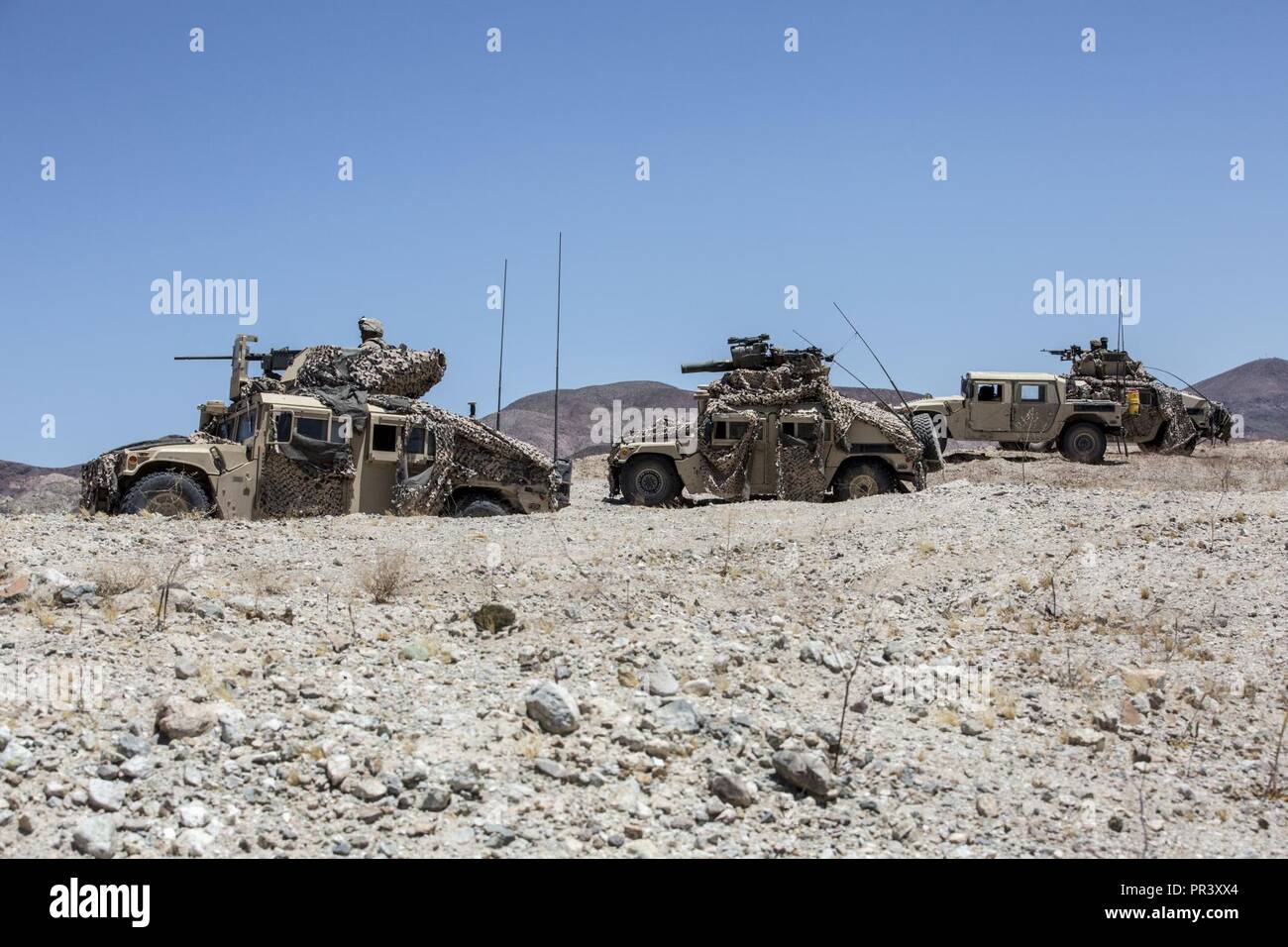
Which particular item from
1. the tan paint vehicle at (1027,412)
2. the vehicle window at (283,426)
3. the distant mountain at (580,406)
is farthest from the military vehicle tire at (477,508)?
the distant mountain at (580,406)

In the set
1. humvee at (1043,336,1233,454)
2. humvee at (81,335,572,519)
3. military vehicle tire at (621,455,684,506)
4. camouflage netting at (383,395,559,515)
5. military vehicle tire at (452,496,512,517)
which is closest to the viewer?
humvee at (81,335,572,519)

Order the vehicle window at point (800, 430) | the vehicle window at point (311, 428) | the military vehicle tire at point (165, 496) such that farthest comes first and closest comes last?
the vehicle window at point (800, 430) < the vehicle window at point (311, 428) < the military vehicle tire at point (165, 496)

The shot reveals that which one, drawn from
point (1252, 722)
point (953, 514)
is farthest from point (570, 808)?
point (953, 514)

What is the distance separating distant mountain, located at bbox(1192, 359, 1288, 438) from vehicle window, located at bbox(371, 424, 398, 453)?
142 feet

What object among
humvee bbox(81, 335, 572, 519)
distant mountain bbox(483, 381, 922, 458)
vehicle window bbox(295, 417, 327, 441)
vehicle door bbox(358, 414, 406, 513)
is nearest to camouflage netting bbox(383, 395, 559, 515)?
humvee bbox(81, 335, 572, 519)

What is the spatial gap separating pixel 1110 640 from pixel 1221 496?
5686mm

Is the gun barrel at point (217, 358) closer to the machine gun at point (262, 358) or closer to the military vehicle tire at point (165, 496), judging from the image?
the machine gun at point (262, 358)

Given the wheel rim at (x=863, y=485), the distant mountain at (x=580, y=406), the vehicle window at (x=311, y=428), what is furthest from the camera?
the distant mountain at (x=580, y=406)

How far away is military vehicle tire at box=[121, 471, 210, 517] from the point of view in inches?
502

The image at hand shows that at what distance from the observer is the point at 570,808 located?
577 cm

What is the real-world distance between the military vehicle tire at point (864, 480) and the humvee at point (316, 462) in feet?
14.9

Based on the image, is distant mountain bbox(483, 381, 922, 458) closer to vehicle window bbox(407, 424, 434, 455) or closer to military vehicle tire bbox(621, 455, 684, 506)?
military vehicle tire bbox(621, 455, 684, 506)

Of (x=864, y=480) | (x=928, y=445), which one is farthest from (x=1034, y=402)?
(x=864, y=480)

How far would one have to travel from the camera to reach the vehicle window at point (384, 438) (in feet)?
47.2
